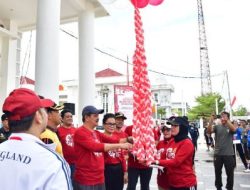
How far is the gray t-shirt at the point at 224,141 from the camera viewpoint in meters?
6.29

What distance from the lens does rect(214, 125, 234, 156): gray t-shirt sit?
20.6 feet

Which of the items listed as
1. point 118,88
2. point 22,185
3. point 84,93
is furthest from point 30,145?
point 84,93

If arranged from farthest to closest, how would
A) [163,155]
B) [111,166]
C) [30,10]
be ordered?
1. [30,10]
2. [111,166]
3. [163,155]

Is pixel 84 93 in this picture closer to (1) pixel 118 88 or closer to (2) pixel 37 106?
Answer: (1) pixel 118 88

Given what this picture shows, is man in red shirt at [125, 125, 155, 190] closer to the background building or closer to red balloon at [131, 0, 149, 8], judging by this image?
red balloon at [131, 0, 149, 8]

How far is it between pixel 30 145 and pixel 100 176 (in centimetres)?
250

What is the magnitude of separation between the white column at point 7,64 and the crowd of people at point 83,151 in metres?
5.73

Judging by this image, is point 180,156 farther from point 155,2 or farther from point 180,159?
point 155,2

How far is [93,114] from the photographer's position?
3.78m

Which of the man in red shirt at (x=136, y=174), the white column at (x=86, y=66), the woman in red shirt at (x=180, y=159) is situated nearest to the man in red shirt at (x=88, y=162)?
the woman in red shirt at (x=180, y=159)

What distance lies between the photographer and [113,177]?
174 inches

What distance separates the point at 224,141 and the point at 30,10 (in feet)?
24.3

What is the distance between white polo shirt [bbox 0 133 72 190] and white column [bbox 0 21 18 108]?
9.55 meters

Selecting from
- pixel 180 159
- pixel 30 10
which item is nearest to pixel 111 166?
pixel 180 159
